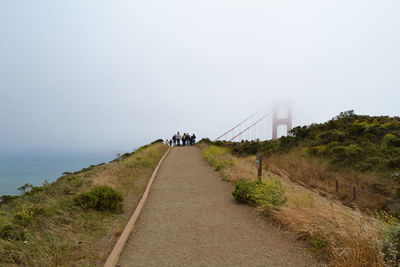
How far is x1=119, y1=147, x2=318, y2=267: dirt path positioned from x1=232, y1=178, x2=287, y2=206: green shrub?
0.31m

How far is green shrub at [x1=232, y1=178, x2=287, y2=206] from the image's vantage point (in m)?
7.65

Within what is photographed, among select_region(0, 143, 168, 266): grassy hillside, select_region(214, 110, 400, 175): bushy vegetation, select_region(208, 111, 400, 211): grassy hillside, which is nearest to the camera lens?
select_region(0, 143, 168, 266): grassy hillside

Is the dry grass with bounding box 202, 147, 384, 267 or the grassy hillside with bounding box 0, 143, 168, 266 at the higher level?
the dry grass with bounding box 202, 147, 384, 267

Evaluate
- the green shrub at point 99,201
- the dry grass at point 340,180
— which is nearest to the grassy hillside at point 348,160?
the dry grass at point 340,180

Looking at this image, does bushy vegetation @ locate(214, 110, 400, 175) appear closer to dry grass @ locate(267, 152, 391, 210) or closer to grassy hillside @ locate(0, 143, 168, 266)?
dry grass @ locate(267, 152, 391, 210)

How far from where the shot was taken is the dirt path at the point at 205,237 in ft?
15.4

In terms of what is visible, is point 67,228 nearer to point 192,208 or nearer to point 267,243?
point 192,208

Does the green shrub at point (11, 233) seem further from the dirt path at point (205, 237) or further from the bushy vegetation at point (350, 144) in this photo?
the bushy vegetation at point (350, 144)

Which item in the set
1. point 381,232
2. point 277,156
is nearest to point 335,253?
point 381,232

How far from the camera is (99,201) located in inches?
297

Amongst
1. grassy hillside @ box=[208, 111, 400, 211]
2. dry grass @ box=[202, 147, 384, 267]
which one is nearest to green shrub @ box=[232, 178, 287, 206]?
dry grass @ box=[202, 147, 384, 267]

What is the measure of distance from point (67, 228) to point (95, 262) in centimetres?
172

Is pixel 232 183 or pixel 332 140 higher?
pixel 332 140

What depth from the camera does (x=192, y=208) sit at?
8094 millimetres
